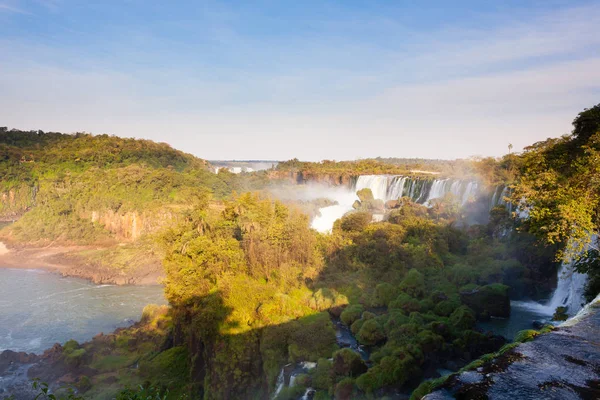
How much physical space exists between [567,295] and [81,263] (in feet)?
152

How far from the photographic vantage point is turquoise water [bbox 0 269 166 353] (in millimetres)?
27859

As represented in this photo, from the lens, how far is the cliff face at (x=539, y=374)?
4164mm

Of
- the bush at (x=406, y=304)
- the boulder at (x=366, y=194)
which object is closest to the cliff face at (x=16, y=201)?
the boulder at (x=366, y=194)

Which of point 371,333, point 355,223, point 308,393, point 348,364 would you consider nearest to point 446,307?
point 371,333

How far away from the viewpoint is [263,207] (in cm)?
2686

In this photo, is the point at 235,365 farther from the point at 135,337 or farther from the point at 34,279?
the point at 34,279

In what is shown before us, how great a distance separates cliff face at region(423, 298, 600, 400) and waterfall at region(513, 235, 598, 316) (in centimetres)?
1014

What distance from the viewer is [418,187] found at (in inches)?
1628

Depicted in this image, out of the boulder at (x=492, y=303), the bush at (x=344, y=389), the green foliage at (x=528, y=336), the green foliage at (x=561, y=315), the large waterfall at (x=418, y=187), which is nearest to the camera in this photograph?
the green foliage at (x=528, y=336)

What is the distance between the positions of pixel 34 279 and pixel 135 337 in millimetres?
23316

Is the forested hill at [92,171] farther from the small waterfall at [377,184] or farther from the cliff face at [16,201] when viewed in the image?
the small waterfall at [377,184]

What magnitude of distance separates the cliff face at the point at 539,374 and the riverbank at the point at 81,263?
35.8 m

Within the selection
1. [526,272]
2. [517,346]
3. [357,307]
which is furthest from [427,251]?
[517,346]

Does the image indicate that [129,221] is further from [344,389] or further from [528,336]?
[528,336]
